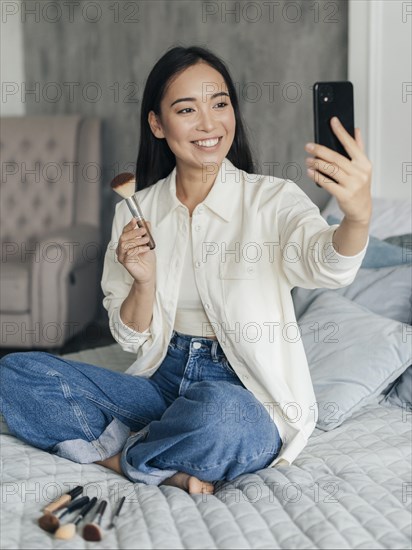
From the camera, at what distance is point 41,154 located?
3.76 meters

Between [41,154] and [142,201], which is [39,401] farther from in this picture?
[41,154]

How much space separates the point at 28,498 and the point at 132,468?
0.23 meters

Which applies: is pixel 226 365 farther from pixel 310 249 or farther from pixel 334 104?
pixel 334 104

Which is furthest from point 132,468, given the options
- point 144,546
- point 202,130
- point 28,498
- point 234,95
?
point 234,95

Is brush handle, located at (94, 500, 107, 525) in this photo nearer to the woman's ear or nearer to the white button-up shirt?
the white button-up shirt

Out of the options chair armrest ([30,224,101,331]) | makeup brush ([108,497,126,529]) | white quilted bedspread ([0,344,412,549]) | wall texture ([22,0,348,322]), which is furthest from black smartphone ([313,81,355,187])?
chair armrest ([30,224,101,331])

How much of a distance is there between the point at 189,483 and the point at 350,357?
1.91 ft

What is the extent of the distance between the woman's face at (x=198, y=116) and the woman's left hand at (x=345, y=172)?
1.56 ft

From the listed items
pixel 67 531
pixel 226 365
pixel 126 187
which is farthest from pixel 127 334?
pixel 67 531

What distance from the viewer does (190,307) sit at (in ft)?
6.28

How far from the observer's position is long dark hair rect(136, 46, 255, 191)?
1.95m

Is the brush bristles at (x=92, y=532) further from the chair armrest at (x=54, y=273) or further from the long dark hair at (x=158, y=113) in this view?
the chair armrest at (x=54, y=273)

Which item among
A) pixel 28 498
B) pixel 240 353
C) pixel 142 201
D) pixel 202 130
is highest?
pixel 202 130

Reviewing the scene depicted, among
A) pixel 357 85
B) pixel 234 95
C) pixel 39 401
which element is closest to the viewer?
pixel 39 401
